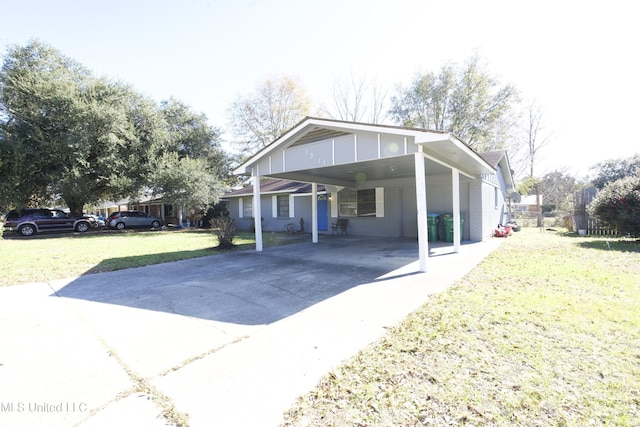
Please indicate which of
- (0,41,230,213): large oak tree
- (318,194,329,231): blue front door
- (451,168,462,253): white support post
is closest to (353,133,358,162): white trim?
(451,168,462,253): white support post

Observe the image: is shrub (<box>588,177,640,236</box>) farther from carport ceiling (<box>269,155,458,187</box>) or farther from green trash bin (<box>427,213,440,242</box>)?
green trash bin (<box>427,213,440,242</box>)

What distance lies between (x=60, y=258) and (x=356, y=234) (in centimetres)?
1139

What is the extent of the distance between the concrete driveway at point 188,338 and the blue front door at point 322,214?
28.9ft

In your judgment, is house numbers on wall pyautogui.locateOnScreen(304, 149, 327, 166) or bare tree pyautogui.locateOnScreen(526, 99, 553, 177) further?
bare tree pyautogui.locateOnScreen(526, 99, 553, 177)

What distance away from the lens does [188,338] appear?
3.27 m

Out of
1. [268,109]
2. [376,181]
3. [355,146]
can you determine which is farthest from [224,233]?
[268,109]

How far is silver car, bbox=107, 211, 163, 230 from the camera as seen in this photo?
64.7 feet

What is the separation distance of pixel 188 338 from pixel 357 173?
9463mm

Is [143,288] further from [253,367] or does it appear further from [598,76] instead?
[598,76]

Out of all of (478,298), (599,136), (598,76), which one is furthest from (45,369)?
(599,136)

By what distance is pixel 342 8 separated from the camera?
983 centimetres

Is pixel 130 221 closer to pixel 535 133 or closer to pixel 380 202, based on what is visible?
pixel 380 202

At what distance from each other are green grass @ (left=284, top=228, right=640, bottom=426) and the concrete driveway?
1.09 feet

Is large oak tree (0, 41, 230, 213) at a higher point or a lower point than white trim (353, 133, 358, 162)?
higher
